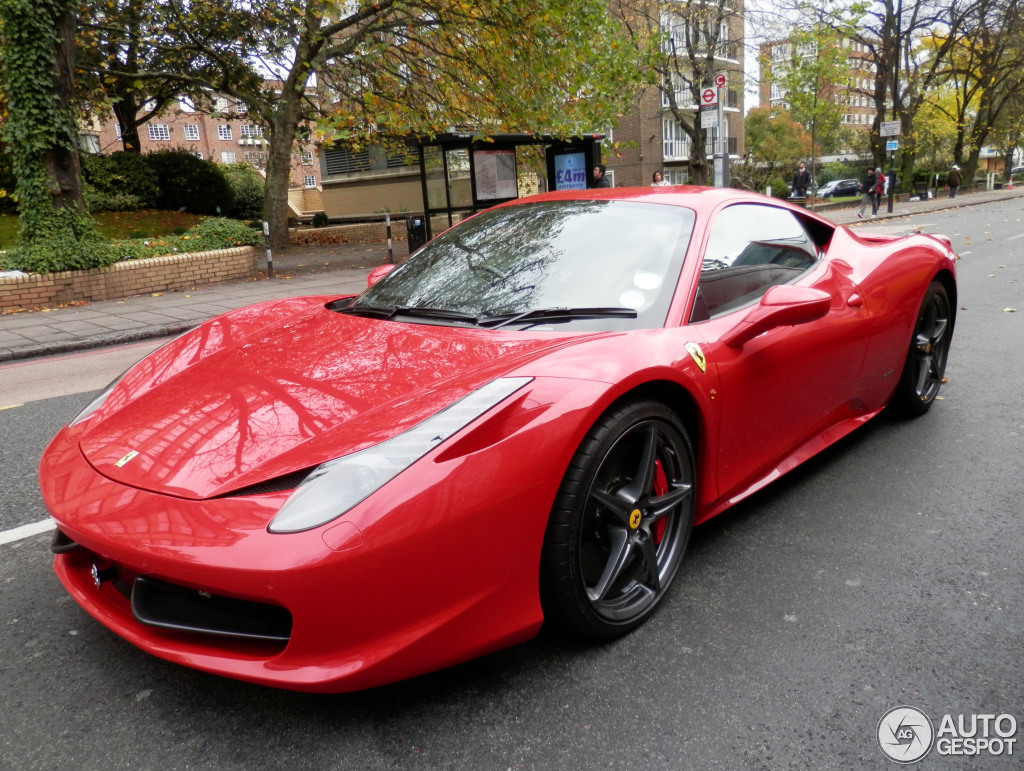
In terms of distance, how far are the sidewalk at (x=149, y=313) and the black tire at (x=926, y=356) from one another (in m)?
7.50

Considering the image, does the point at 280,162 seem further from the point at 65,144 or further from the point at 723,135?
the point at 723,135

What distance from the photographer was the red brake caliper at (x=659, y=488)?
7.80ft

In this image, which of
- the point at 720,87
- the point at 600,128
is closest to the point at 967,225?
the point at 720,87

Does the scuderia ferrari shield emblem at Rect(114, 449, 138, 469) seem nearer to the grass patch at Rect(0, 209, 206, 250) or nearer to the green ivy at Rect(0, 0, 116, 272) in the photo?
the green ivy at Rect(0, 0, 116, 272)

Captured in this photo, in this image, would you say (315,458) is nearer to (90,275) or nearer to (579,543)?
(579,543)

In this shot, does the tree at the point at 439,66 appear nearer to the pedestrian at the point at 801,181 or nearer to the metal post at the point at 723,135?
the metal post at the point at 723,135

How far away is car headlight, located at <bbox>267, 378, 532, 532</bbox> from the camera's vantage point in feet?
5.55

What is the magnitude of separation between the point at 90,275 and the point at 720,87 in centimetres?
1153

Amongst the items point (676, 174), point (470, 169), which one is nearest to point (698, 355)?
point (470, 169)

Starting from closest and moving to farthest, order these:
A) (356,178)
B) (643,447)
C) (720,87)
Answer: (643,447), (720,87), (356,178)

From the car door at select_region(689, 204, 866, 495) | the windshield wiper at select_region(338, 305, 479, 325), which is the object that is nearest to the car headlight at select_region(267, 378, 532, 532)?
the windshield wiper at select_region(338, 305, 479, 325)

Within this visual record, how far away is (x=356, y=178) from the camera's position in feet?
86.9

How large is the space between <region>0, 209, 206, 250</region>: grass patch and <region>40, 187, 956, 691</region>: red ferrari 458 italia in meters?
16.8

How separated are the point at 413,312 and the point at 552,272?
20.3 inches
